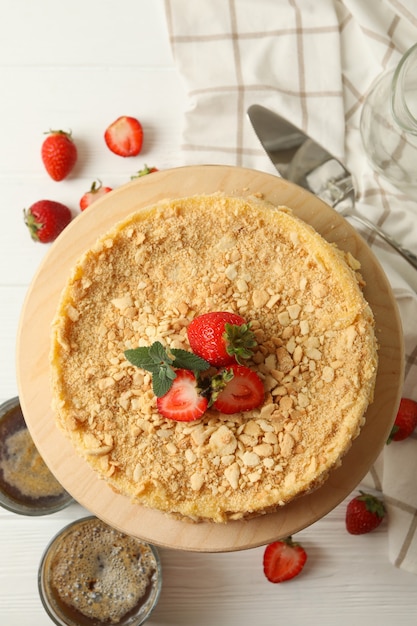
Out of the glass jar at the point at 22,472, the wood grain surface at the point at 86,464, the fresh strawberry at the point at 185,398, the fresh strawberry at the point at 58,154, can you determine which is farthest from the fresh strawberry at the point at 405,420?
the fresh strawberry at the point at 58,154

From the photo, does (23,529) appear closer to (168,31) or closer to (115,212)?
(115,212)

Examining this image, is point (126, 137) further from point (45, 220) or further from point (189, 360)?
point (189, 360)

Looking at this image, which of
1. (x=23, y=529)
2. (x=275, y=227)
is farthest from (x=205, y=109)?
(x=23, y=529)

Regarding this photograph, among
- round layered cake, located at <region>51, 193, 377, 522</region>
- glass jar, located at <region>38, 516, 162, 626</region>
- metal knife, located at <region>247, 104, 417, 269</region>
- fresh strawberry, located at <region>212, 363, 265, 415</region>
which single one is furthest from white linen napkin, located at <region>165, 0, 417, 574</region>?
fresh strawberry, located at <region>212, 363, 265, 415</region>

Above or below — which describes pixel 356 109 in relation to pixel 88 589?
above

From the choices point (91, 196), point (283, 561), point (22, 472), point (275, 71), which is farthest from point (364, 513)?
point (275, 71)

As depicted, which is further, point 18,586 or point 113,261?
point 18,586

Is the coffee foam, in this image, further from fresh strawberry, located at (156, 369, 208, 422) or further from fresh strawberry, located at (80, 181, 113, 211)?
fresh strawberry, located at (80, 181, 113, 211)
